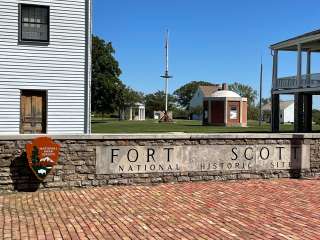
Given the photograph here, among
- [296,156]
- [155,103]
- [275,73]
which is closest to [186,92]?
[155,103]

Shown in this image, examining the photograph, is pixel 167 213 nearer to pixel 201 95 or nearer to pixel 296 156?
pixel 296 156

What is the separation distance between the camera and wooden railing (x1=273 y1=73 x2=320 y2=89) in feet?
117

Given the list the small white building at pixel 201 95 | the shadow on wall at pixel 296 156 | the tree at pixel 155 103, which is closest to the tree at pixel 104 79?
the shadow on wall at pixel 296 156

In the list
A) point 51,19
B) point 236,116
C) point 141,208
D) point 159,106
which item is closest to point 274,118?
point 236,116

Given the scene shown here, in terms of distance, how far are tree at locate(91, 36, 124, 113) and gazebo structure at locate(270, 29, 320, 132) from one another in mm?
18579

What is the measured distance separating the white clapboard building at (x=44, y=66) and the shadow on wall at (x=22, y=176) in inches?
256

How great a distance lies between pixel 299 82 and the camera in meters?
37.5

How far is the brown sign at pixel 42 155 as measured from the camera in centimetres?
969

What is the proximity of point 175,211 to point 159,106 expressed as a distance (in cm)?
10418

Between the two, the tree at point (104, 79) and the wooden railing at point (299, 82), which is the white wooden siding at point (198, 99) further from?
the wooden railing at point (299, 82)

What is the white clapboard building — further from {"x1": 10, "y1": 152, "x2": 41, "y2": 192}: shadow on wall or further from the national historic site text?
{"x1": 10, "y1": 152, "x2": 41, "y2": 192}: shadow on wall

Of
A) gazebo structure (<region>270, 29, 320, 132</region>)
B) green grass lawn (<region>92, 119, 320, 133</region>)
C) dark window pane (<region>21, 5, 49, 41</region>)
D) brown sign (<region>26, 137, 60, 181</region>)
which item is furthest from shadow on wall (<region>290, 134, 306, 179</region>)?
gazebo structure (<region>270, 29, 320, 132</region>)

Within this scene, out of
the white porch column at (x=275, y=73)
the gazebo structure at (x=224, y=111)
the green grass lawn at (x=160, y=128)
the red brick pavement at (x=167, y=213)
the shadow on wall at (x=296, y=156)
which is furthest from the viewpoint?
the gazebo structure at (x=224, y=111)

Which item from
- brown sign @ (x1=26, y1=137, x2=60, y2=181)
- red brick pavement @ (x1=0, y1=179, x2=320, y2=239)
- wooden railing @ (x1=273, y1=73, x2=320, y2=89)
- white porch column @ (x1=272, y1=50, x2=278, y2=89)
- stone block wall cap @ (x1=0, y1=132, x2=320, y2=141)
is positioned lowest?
red brick pavement @ (x1=0, y1=179, x2=320, y2=239)
